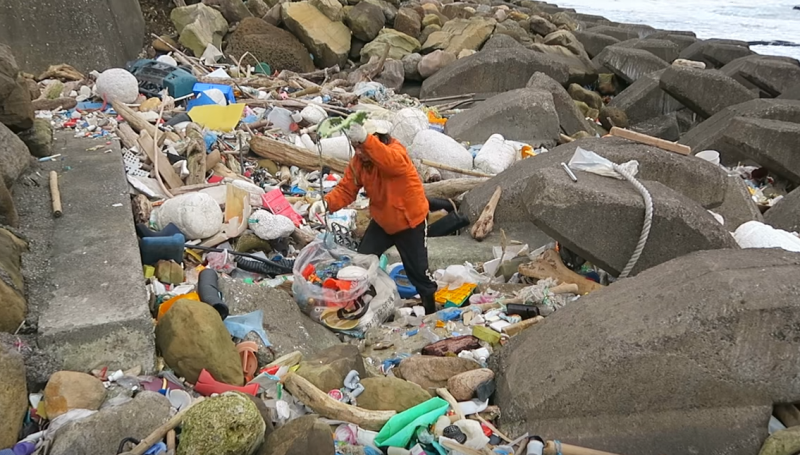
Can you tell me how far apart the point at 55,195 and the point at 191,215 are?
3.12ft

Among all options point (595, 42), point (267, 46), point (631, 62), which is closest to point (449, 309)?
point (267, 46)

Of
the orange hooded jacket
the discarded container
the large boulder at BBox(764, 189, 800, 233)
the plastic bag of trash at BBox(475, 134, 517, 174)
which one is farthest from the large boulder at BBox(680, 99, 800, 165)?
the discarded container

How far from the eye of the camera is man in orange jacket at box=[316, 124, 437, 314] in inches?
172

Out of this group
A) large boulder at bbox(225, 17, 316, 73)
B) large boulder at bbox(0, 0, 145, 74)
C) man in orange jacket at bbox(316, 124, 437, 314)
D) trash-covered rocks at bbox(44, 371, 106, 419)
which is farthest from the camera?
large boulder at bbox(225, 17, 316, 73)

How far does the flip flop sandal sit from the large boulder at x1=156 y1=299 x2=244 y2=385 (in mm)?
80

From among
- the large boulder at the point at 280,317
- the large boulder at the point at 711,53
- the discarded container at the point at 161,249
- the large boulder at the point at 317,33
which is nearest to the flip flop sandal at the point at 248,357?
the large boulder at the point at 280,317

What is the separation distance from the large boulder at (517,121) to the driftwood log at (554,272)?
3782mm

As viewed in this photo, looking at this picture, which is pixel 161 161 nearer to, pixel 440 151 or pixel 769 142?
pixel 440 151

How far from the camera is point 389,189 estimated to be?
4.56 m

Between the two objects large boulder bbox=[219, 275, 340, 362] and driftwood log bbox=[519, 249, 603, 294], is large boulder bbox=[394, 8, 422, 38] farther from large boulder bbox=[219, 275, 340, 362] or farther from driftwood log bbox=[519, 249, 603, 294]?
large boulder bbox=[219, 275, 340, 362]

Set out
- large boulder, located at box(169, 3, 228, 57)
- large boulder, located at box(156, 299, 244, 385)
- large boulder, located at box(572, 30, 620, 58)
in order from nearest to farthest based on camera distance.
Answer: large boulder, located at box(156, 299, 244, 385) < large boulder, located at box(169, 3, 228, 57) < large boulder, located at box(572, 30, 620, 58)

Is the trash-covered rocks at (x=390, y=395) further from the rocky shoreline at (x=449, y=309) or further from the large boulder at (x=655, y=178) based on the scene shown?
the large boulder at (x=655, y=178)

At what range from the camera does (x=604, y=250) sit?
15.6 ft

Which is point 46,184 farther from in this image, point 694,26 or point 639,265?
point 694,26
